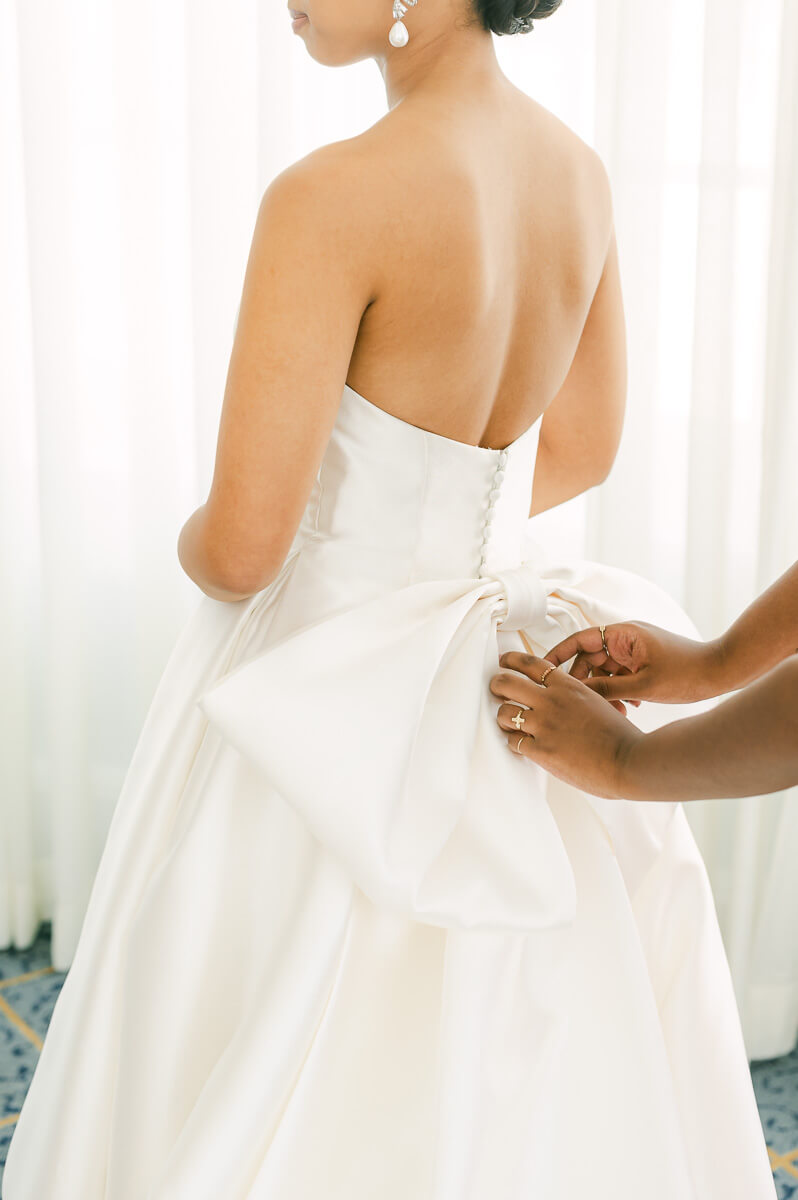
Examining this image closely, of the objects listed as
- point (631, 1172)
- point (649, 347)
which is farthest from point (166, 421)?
point (631, 1172)

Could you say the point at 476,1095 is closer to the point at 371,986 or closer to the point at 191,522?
the point at 371,986

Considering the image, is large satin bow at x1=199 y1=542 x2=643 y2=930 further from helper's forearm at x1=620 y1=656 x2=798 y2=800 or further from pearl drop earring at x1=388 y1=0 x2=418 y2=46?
pearl drop earring at x1=388 y1=0 x2=418 y2=46

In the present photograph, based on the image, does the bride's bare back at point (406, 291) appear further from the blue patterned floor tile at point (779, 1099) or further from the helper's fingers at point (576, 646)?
the blue patterned floor tile at point (779, 1099)

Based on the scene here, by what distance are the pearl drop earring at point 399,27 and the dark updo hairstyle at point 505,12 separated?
59 millimetres

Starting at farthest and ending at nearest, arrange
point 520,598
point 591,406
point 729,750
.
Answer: point 591,406 → point 520,598 → point 729,750

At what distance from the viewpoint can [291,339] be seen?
87 cm

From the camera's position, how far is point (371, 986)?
966mm

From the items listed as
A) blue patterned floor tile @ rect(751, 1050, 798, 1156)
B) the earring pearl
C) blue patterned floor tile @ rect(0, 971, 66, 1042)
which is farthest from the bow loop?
Result: blue patterned floor tile @ rect(0, 971, 66, 1042)

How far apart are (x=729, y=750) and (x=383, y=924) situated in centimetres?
34

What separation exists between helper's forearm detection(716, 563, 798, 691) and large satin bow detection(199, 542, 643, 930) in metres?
0.23

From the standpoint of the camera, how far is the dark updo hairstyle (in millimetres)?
948

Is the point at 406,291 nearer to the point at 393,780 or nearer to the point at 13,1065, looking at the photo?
the point at 393,780

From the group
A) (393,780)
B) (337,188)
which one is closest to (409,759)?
→ (393,780)

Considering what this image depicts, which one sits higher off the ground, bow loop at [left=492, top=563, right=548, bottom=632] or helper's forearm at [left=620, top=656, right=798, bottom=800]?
bow loop at [left=492, top=563, right=548, bottom=632]
